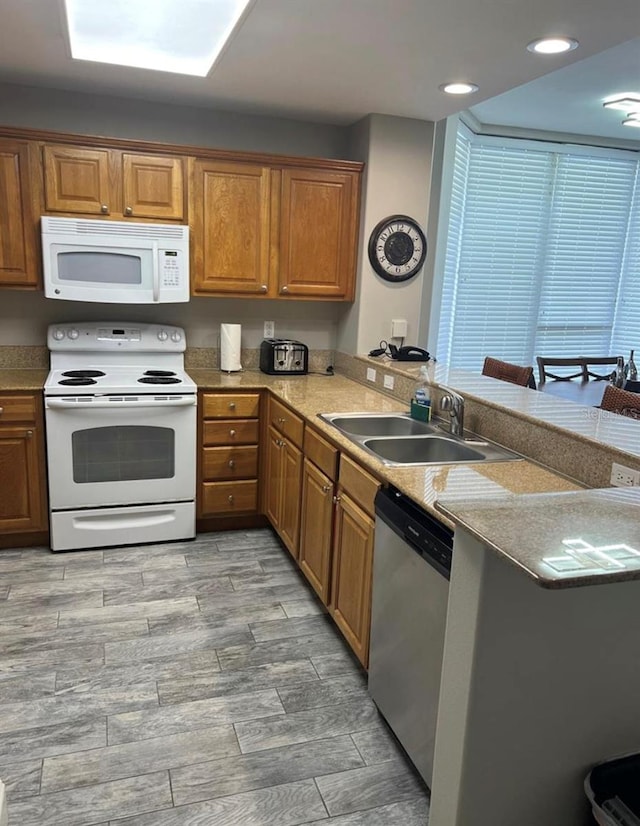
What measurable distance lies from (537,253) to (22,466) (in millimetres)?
4651

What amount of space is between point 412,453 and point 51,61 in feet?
8.04

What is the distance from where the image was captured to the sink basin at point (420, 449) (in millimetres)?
2562

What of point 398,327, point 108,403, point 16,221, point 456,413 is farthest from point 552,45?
point 16,221

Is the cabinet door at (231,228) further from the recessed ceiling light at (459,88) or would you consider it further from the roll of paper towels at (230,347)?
Result: the recessed ceiling light at (459,88)

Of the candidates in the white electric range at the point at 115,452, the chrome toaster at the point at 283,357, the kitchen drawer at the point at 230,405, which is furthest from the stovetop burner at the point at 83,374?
the chrome toaster at the point at 283,357

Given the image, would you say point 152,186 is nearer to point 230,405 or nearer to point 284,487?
point 230,405

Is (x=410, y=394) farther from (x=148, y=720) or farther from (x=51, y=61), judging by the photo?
(x=51, y=61)

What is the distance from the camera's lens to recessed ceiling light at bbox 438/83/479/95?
9.95 feet

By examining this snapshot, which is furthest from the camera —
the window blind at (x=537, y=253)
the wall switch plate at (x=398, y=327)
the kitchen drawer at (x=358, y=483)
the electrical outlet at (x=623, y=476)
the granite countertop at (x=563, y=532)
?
the window blind at (x=537, y=253)

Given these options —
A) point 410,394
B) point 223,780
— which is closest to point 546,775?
point 223,780

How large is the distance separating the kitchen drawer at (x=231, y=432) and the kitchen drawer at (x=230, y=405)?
33 mm

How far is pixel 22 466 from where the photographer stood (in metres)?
3.25

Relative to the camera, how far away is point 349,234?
3840mm

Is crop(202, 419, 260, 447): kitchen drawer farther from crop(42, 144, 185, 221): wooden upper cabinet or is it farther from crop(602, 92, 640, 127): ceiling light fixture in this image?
crop(602, 92, 640, 127): ceiling light fixture
